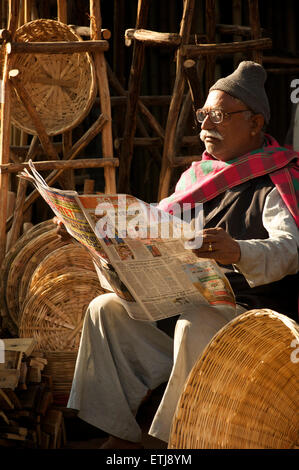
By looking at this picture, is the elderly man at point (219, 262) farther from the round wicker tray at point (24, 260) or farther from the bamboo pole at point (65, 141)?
the bamboo pole at point (65, 141)

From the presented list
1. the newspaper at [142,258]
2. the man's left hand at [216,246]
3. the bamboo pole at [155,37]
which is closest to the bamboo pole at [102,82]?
the bamboo pole at [155,37]

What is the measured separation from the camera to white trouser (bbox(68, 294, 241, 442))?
2.84 metres

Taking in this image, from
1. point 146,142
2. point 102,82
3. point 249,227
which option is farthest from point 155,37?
point 249,227

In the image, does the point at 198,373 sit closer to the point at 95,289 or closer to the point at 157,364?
the point at 157,364

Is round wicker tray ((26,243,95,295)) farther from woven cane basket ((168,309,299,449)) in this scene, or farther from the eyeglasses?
woven cane basket ((168,309,299,449))

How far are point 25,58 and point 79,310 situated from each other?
1599mm

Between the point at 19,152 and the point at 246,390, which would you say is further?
the point at 19,152

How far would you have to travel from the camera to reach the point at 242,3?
6.33 m

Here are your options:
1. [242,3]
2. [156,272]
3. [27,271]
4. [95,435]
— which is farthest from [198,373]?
[242,3]

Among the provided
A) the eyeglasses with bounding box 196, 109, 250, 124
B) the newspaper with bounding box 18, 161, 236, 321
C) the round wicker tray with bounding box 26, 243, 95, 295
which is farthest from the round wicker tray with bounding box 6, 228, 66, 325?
the newspaper with bounding box 18, 161, 236, 321

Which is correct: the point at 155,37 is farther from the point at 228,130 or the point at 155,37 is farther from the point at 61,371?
the point at 61,371

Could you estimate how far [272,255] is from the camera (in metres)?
2.65

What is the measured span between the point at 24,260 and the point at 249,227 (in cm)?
183

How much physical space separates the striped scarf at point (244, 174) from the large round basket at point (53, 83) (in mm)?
1365
